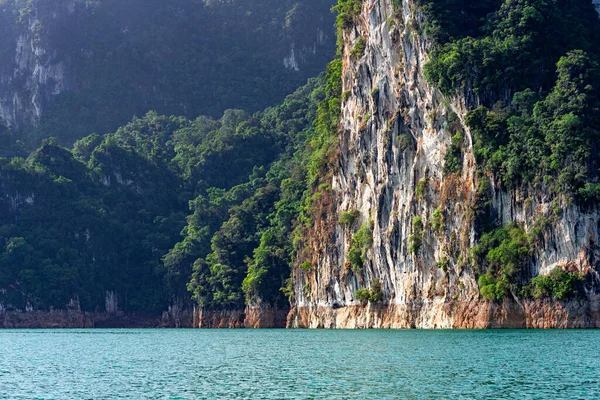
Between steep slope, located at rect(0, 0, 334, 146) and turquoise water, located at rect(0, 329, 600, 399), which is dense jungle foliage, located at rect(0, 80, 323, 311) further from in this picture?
turquoise water, located at rect(0, 329, 600, 399)

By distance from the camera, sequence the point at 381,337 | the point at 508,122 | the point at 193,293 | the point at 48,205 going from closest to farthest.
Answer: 1. the point at 381,337
2. the point at 508,122
3. the point at 193,293
4. the point at 48,205

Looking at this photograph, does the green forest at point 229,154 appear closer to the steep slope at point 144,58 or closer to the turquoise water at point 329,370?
the steep slope at point 144,58

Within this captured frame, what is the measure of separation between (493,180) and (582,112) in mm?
7070

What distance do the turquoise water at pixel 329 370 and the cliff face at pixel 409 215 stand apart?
8.66 m

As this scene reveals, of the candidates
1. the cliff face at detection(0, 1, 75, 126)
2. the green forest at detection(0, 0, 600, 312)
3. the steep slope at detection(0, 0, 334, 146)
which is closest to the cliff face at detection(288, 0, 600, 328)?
the green forest at detection(0, 0, 600, 312)

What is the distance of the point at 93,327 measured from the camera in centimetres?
11075

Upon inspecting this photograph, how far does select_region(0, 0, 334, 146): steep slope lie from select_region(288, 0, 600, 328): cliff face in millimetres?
81900

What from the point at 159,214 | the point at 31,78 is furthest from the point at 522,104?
the point at 31,78

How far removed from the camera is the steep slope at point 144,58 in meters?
161

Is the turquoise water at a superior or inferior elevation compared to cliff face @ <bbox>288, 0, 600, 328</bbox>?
inferior

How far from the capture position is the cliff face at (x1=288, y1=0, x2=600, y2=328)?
62562 mm

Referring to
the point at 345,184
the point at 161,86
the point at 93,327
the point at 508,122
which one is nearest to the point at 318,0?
the point at 161,86

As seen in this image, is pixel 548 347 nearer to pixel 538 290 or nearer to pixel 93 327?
pixel 538 290

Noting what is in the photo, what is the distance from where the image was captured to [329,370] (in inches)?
1446
